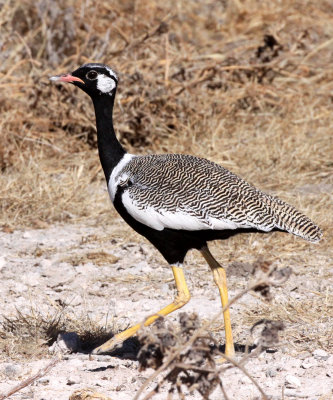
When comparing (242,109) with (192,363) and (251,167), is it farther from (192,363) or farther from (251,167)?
(192,363)

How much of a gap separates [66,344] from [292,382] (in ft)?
3.73

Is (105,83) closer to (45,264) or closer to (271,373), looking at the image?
(45,264)

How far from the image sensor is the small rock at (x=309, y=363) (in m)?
3.64

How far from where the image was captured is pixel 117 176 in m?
4.15

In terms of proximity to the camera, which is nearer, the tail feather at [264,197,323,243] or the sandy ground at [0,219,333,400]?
the sandy ground at [0,219,333,400]

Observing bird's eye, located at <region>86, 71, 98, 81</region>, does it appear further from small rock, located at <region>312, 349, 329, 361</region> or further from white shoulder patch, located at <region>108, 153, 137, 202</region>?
small rock, located at <region>312, 349, 329, 361</region>

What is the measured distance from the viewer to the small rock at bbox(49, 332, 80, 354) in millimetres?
3932

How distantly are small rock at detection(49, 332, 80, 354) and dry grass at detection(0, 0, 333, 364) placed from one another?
4.79ft

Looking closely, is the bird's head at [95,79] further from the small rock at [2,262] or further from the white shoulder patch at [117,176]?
the small rock at [2,262]

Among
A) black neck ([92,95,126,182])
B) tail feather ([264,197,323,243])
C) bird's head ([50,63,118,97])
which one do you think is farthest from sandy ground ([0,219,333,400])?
bird's head ([50,63,118,97])

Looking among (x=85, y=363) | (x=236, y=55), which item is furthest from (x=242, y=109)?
(x=85, y=363)

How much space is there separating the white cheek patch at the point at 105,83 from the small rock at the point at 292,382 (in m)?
1.84

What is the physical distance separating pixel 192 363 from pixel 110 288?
231 cm

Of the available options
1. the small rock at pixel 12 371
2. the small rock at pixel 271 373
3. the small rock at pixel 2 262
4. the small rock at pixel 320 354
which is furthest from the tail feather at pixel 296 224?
the small rock at pixel 2 262
